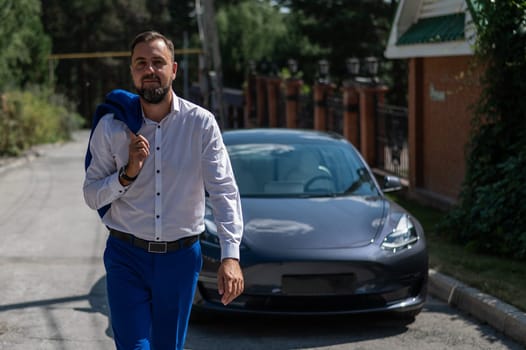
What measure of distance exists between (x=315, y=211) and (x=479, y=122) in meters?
4.14

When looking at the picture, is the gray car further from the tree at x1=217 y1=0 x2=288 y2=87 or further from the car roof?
the tree at x1=217 y1=0 x2=288 y2=87

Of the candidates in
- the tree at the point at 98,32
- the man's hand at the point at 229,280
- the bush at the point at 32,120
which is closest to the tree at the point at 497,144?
the man's hand at the point at 229,280

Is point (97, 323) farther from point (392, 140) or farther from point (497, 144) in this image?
point (392, 140)

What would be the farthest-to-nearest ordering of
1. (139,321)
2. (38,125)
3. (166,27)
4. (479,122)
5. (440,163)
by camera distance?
(166,27), (38,125), (440,163), (479,122), (139,321)

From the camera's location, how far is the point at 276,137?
8172 millimetres

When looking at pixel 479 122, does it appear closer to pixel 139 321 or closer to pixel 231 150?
pixel 231 150

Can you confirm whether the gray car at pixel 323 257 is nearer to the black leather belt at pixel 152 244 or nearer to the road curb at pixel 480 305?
the road curb at pixel 480 305

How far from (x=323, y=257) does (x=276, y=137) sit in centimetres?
214

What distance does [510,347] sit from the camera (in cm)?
603

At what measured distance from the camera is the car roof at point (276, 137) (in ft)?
26.6

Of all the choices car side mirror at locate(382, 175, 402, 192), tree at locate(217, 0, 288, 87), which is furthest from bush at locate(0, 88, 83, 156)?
tree at locate(217, 0, 288, 87)

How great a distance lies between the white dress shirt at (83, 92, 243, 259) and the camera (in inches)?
152

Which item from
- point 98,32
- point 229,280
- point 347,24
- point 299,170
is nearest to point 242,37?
point 98,32

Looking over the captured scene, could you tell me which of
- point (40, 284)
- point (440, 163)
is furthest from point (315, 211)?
point (440, 163)
